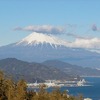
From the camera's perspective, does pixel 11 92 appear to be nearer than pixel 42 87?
Yes

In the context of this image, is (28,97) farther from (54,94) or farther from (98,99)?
(98,99)

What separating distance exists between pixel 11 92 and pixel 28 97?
2804 mm

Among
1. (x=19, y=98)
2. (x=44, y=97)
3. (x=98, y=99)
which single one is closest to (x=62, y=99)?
(x=44, y=97)

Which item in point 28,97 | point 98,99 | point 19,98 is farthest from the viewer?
point 98,99

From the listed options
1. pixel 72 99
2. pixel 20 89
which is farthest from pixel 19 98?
pixel 72 99

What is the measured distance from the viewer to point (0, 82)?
55094mm

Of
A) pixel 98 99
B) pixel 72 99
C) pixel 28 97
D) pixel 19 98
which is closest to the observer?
pixel 19 98

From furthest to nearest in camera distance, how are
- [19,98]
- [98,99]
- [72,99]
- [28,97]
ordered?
[98,99]
[72,99]
[28,97]
[19,98]

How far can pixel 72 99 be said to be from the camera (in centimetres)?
5716

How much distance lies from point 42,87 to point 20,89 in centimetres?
522

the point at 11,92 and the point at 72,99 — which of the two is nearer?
the point at 11,92

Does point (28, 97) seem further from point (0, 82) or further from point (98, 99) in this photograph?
point (98, 99)

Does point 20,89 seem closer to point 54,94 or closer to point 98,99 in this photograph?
point 54,94

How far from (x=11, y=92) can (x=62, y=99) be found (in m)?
6.00
